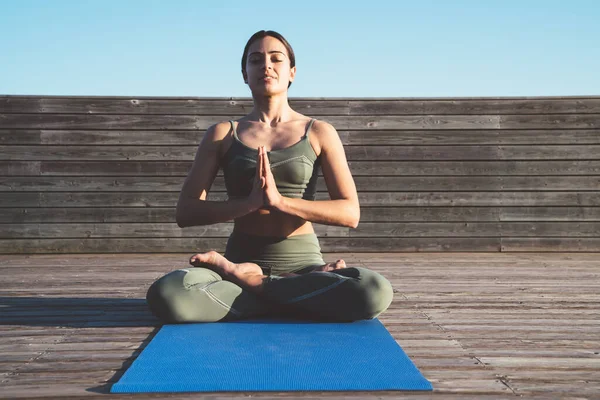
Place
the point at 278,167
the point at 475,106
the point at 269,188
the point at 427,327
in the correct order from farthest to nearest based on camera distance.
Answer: the point at 475,106, the point at 278,167, the point at 427,327, the point at 269,188

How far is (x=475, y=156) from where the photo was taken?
620cm

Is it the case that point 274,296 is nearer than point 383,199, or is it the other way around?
point 274,296

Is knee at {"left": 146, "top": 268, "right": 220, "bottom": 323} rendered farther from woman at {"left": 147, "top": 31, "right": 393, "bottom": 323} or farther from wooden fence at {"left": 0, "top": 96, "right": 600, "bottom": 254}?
wooden fence at {"left": 0, "top": 96, "right": 600, "bottom": 254}

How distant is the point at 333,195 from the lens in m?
3.03

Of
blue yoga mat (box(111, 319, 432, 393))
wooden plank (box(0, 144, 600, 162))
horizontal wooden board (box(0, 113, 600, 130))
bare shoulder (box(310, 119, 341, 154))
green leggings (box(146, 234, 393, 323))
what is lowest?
blue yoga mat (box(111, 319, 432, 393))

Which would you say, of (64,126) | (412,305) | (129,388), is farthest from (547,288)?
(64,126)

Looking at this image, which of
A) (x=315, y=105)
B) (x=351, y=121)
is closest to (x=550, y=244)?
(x=351, y=121)

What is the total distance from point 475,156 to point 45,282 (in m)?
3.81

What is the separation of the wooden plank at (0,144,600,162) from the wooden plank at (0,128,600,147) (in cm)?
4

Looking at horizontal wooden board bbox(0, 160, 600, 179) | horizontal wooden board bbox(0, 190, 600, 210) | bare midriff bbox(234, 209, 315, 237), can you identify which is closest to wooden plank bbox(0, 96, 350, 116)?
horizontal wooden board bbox(0, 160, 600, 179)

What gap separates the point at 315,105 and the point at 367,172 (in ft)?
2.48

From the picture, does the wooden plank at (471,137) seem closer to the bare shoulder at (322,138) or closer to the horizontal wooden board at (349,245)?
the horizontal wooden board at (349,245)

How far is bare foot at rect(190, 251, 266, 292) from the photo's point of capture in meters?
2.84

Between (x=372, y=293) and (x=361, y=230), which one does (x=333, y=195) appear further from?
(x=361, y=230)
